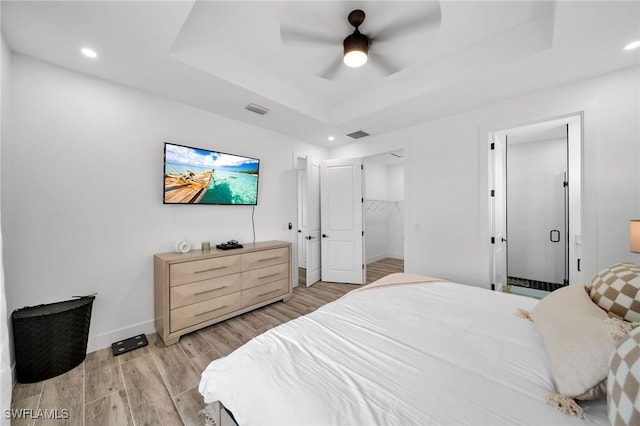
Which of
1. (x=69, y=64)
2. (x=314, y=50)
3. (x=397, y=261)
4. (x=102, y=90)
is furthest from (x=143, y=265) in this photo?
(x=397, y=261)

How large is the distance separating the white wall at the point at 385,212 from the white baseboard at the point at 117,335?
453 centimetres

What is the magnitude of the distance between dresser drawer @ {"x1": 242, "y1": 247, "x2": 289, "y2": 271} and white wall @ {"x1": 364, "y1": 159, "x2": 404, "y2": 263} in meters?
3.13

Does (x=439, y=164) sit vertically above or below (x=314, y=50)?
below

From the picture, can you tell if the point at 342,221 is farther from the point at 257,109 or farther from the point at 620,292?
the point at 620,292

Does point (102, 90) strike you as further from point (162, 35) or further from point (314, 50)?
point (314, 50)

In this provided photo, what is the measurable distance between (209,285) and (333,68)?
8.04ft

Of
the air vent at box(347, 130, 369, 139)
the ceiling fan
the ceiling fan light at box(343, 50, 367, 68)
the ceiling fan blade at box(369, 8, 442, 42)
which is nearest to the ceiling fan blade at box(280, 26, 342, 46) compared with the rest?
the ceiling fan

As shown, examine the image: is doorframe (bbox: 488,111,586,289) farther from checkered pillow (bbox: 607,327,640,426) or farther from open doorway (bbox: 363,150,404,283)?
open doorway (bbox: 363,150,404,283)

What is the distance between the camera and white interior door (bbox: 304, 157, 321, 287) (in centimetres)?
399

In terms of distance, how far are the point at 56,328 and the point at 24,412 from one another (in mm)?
532

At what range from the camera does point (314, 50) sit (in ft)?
Result: 5.91

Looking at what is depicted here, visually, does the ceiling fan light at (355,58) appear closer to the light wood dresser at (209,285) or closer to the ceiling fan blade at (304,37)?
the ceiling fan blade at (304,37)

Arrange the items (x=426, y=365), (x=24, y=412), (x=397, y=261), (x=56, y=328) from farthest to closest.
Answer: (x=397, y=261) < (x=56, y=328) < (x=24, y=412) < (x=426, y=365)

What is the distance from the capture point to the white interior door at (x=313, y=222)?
3992mm
